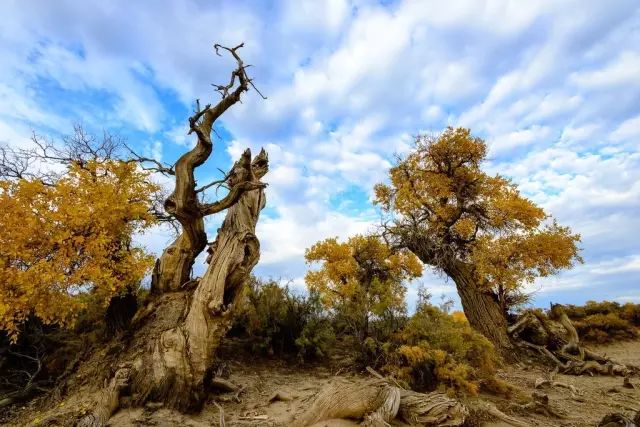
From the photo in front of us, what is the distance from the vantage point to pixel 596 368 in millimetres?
11781

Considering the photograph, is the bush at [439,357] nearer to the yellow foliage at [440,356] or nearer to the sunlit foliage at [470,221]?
the yellow foliage at [440,356]

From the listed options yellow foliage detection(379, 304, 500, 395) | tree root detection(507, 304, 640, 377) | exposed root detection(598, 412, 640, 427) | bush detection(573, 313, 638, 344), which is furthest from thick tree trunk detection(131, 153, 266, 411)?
bush detection(573, 313, 638, 344)

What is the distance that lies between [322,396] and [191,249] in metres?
5.76

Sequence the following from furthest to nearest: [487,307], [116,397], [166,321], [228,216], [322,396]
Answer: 1. [487,307]
2. [228,216]
3. [166,321]
4. [116,397]
5. [322,396]

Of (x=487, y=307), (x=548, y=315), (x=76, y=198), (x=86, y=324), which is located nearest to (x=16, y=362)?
(x=86, y=324)

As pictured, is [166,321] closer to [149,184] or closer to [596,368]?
[149,184]

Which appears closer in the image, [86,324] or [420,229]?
[86,324]

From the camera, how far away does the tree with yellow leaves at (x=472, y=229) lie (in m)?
14.4

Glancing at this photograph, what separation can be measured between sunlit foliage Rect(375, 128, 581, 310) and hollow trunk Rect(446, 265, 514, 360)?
0.98 feet

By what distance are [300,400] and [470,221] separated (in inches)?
431

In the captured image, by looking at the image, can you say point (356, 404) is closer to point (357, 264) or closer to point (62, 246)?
point (62, 246)

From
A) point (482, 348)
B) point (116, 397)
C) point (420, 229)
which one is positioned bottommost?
point (116, 397)

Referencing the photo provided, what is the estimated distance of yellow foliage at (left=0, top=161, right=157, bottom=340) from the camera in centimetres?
904

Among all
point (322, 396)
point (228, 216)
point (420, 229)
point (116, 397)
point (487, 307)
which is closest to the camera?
point (322, 396)
